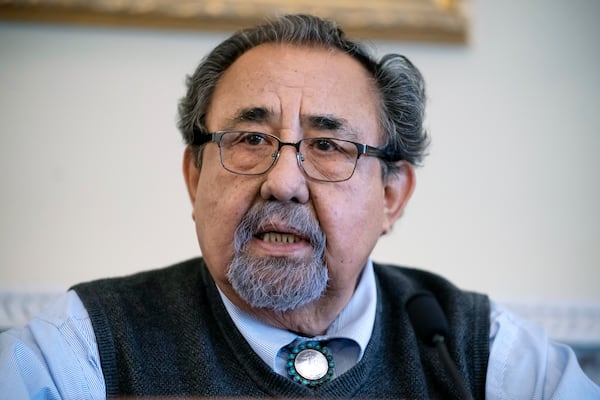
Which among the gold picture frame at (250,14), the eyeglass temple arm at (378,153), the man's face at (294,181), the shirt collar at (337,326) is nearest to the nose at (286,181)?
the man's face at (294,181)

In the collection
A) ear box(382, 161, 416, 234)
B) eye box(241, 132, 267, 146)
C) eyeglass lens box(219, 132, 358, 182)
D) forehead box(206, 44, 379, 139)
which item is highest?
forehead box(206, 44, 379, 139)

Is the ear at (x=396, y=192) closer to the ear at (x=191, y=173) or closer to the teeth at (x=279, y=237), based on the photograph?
the teeth at (x=279, y=237)

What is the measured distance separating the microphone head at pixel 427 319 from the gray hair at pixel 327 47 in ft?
1.22

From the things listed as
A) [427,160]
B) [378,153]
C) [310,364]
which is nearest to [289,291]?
[310,364]

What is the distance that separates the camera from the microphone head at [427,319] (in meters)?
1.48

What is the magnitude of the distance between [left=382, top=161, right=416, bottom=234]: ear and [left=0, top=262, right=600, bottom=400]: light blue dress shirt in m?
0.14

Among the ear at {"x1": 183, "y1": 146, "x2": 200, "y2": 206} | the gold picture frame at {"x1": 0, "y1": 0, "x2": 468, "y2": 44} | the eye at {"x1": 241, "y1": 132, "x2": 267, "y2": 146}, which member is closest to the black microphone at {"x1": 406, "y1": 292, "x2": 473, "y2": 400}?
the eye at {"x1": 241, "y1": 132, "x2": 267, "y2": 146}

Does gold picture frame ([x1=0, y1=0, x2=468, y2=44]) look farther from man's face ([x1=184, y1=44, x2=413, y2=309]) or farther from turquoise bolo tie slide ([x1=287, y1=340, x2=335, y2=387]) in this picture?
turquoise bolo tie slide ([x1=287, y1=340, x2=335, y2=387])

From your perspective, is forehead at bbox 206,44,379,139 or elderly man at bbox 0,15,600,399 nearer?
elderly man at bbox 0,15,600,399

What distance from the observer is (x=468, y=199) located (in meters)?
2.58

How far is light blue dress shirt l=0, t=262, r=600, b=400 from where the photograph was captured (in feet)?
4.55

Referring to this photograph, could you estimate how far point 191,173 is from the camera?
6.03 ft

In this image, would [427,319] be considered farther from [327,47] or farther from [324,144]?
[327,47]

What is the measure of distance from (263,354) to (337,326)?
0.71 feet
